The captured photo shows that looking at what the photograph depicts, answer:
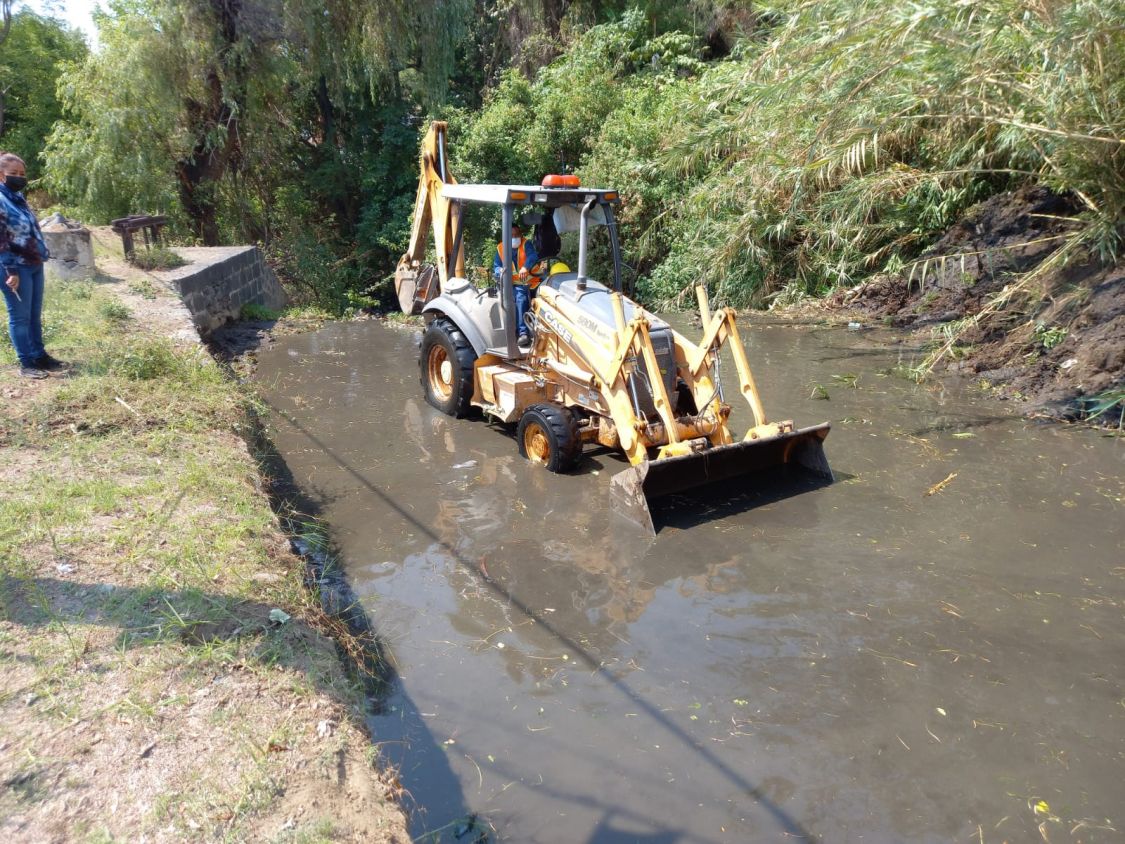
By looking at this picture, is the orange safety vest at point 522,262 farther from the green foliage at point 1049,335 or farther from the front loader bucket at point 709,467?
the green foliage at point 1049,335

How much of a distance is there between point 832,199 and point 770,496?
704 centimetres

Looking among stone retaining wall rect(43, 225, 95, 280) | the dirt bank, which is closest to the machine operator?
the dirt bank

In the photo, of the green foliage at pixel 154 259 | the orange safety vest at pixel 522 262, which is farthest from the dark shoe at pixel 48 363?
the green foliage at pixel 154 259

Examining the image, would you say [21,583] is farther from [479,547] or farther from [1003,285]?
[1003,285]

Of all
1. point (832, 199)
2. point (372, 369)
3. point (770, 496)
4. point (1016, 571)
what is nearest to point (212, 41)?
point (372, 369)

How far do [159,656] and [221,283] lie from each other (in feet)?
32.3

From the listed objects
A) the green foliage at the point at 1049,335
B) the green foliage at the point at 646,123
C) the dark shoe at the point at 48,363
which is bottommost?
the green foliage at the point at 1049,335

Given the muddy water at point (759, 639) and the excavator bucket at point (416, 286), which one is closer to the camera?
the muddy water at point (759, 639)

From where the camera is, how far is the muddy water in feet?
10.3

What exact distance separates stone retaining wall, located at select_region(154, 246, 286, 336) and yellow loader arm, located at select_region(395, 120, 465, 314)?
9.14 feet

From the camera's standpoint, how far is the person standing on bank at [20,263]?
6.05 m

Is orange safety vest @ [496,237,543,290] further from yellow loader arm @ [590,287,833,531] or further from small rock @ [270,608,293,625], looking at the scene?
small rock @ [270,608,293,625]

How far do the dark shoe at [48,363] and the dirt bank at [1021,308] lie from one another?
831 cm

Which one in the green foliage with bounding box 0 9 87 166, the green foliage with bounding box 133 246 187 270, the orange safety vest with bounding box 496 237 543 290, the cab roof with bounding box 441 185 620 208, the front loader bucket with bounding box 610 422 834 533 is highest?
the green foliage with bounding box 0 9 87 166
